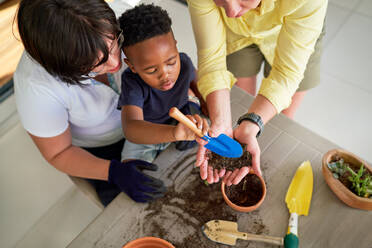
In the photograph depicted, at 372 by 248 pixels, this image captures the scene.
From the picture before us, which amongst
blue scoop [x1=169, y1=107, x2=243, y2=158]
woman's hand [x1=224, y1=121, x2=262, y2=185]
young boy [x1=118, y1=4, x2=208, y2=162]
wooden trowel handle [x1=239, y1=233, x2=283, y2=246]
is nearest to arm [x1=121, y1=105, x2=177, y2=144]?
young boy [x1=118, y1=4, x2=208, y2=162]

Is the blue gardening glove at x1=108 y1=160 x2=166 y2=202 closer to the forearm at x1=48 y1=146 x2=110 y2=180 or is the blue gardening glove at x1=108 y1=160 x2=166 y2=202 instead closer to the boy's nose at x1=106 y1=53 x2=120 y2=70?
the forearm at x1=48 y1=146 x2=110 y2=180

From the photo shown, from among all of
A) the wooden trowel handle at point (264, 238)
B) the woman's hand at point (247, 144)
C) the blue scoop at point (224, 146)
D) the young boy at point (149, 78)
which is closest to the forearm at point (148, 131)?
the young boy at point (149, 78)

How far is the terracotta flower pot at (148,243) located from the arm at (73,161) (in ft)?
1.22

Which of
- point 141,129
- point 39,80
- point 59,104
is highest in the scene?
point 39,80

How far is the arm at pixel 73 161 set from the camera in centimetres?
111

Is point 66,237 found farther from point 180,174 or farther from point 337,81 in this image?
point 337,81

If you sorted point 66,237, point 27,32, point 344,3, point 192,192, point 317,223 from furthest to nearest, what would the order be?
1. point 344,3
2. point 66,237
3. point 192,192
4. point 317,223
5. point 27,32

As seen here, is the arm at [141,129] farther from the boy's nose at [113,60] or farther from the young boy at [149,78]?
the boy's nose at [113,60]

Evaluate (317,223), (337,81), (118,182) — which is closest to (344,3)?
(337,81)

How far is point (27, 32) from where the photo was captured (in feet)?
2.44

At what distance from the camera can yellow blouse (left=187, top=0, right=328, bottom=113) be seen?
3.13 ft

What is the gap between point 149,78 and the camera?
1020 mm

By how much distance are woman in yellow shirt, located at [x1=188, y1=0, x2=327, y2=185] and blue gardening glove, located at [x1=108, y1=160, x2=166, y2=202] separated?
0.54 feet

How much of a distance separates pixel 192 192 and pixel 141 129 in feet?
0.93
